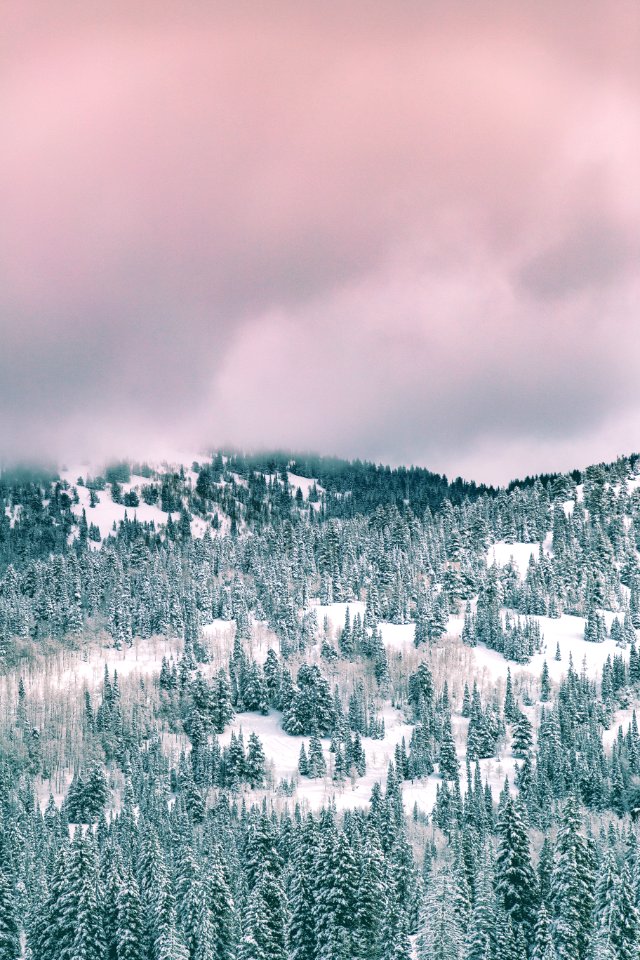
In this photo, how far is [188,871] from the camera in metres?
105

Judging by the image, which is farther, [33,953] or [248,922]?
[33,953]

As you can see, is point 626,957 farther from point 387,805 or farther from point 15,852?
point 15,852

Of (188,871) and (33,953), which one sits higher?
(188,871)

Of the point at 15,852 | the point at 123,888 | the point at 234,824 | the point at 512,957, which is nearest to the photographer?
the point at 512,957

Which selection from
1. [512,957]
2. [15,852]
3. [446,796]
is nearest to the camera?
[512,957]

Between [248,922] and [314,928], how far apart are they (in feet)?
19.0

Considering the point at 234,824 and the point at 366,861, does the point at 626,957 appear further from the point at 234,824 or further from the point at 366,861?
the point at 234,824

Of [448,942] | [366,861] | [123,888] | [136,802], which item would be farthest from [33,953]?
[136,802]

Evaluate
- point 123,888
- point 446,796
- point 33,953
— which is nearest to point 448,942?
point 123,888

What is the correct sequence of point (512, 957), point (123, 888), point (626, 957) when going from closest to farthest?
point (626, 957), point (512, 957), point (123, 888)

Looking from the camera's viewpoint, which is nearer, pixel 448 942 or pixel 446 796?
pixel 448 942

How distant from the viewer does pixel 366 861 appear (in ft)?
322

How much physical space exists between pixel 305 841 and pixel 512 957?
22784 mm

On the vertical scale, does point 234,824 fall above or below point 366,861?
below
